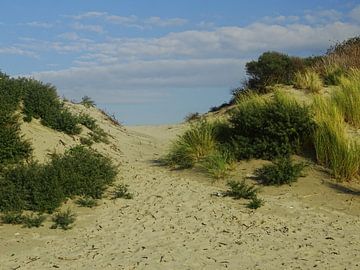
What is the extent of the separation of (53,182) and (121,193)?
132cm

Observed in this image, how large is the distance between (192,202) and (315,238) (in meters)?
2.85

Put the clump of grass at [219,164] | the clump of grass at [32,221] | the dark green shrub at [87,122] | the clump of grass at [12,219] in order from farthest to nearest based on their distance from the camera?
1. the dark green shrub at [87,122]
2. the clump of grass at [219,164]
3. the clump of grass at [12,219]
4. the clump of grass at [32,221]

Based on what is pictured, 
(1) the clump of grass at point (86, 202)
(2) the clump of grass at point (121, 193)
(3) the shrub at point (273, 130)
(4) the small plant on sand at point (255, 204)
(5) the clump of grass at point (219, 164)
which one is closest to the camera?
(4) the small plant on sand at point (255, 204)

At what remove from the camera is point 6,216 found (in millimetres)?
10078

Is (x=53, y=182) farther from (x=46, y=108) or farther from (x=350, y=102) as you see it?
(x=350, y=102)

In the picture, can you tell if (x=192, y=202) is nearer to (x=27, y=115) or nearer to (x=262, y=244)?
(x=262, y=244)

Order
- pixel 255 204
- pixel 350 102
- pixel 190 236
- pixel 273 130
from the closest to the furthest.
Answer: pixel 190 236 < pixel 255 204 < pixel 273 130 < pixel 350 102

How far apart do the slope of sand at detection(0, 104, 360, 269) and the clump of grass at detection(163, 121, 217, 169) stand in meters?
0.73

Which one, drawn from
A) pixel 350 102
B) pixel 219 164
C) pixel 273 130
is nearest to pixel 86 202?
pixel 219 164

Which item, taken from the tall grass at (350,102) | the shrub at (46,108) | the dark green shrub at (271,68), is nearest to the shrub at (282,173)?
the tall grass at (350,102)

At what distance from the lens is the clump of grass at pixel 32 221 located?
988 centimetres

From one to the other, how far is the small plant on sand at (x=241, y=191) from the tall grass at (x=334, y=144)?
6.60 feet

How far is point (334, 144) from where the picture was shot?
12336 mm

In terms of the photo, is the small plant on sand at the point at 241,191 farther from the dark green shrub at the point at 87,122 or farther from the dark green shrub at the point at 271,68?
the dark green shrub at the point at 271,68
